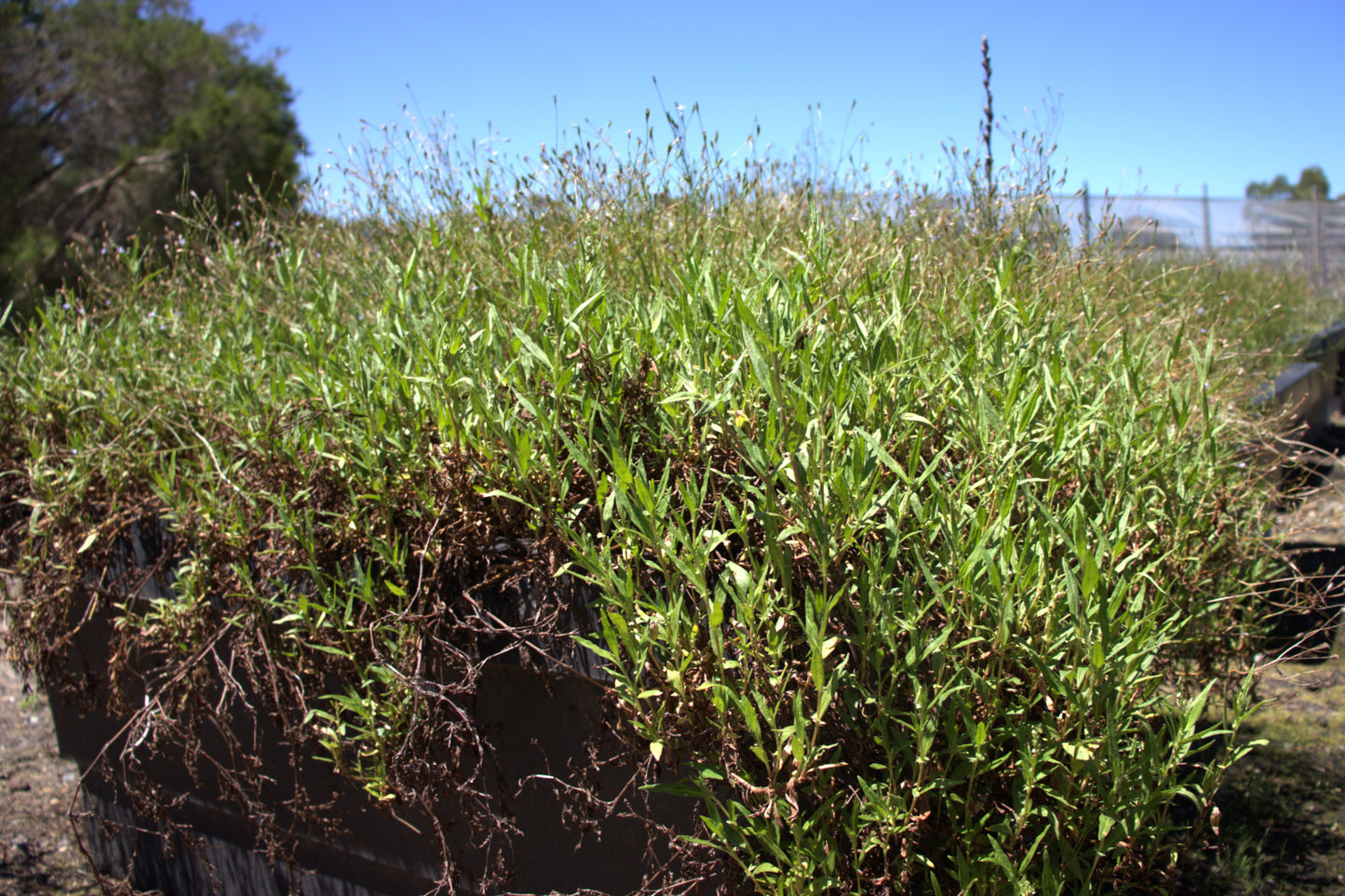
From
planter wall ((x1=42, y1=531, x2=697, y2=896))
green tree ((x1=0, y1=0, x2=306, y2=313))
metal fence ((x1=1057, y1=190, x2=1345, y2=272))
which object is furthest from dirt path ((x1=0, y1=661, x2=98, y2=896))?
green tree ((x1=0, y1=0, x2=306, y2=313))

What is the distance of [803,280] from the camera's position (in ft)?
7.24

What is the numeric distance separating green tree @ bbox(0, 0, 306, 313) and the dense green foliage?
18.5 m

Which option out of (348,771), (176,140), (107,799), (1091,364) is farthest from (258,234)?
(176,140)

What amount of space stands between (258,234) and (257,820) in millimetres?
2382

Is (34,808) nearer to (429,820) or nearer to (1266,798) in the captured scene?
(429,820)

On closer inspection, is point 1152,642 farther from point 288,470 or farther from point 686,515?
point 288,470

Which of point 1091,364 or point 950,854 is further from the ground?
point 1091,364

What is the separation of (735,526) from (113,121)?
25.3 metres

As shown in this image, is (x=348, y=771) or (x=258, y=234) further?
(x=258, y=234)

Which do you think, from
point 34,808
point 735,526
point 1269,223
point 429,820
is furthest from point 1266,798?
point 1269,223

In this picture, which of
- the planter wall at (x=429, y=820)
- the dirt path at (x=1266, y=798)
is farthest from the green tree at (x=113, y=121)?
the planter wall at (x=429, y=820)

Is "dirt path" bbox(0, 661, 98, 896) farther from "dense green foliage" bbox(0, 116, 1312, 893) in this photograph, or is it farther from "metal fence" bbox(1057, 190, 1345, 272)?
"metal fence" bbox(1057, 190, 1345, 272)

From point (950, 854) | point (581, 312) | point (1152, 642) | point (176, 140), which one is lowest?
point (950, 854)

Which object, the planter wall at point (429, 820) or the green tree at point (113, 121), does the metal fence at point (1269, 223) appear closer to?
the planter wall at point (429, 820)
